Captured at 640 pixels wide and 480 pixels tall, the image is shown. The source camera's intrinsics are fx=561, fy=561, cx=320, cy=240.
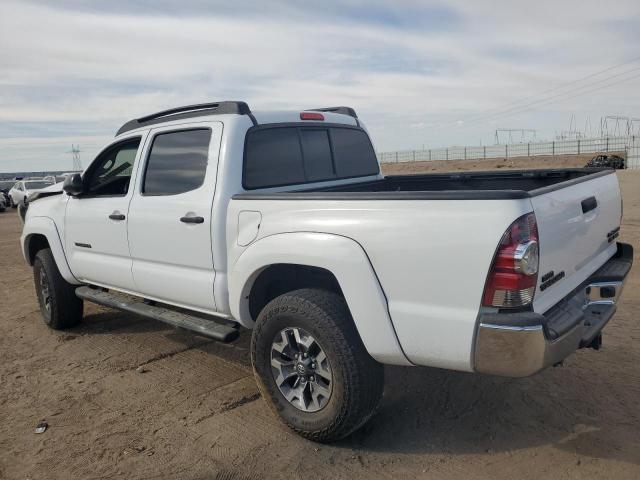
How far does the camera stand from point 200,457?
10.9 ft

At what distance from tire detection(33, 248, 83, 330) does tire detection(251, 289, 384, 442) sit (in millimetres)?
3059

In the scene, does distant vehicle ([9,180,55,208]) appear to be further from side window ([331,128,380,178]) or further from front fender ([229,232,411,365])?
front fender ([229,232,411,365])

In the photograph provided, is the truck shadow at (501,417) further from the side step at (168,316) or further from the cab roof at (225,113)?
the cab roof at (225,113)

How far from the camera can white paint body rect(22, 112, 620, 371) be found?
2.68 m

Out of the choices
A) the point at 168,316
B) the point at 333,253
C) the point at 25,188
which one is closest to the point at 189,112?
the point at 168,316

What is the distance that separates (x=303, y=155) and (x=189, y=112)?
0.94 metres

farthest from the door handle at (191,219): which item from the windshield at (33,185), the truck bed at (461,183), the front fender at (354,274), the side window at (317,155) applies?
the windshield at (33,185)

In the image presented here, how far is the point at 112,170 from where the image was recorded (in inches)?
211

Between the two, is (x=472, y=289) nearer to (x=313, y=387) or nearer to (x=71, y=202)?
(x=313, y=387)

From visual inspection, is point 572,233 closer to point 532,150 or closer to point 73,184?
point 73,184

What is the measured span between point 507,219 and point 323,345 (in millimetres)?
1255

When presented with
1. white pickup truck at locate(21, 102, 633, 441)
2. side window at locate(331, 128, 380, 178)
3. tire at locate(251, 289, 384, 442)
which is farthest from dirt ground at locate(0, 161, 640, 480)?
side window at locate(331, 128, 380, 178)

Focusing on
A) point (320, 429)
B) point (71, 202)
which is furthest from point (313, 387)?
point (71, 202)

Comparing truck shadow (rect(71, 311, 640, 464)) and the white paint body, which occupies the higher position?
the white paint body
